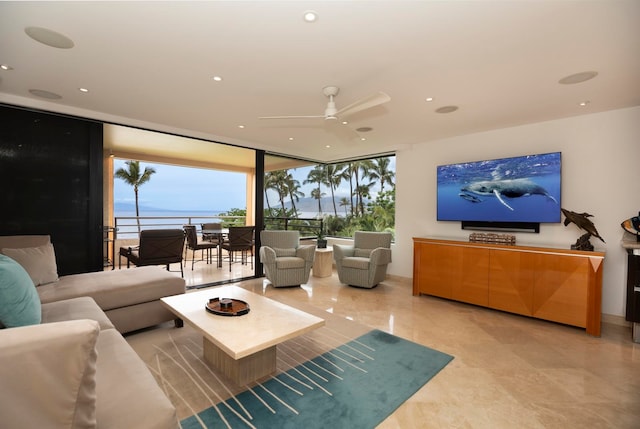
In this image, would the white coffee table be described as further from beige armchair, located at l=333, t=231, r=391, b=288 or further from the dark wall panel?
beige armchair, located at l=333, t=231, r=391, b=288

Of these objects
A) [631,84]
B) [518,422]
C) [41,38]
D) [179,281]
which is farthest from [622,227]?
[41,38]

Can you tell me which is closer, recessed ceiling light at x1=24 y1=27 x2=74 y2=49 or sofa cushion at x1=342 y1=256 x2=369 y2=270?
recessed ceiling light at x1=24 y1=27 x2=74 y2=49

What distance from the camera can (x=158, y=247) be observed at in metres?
4.45

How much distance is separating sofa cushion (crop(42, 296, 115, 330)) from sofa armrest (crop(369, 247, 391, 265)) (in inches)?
139

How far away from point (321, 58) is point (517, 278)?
11.3 ft

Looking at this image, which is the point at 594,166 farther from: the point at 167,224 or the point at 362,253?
the point at 167,224

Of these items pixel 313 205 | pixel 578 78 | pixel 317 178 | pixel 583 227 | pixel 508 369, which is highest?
pixel 578 78

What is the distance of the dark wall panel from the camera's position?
10.7 feet

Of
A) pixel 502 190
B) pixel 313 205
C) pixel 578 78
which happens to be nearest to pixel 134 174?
pixel 313 205

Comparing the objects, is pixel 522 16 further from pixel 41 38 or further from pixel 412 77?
pixel 41 38

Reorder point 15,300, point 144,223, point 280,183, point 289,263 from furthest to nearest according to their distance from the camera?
1. point 280,183
2. point 144,223
3. point 289,263
4. point 15,300

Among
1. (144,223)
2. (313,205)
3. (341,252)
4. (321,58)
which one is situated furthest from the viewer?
(313,205)

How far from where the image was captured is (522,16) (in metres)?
1.85

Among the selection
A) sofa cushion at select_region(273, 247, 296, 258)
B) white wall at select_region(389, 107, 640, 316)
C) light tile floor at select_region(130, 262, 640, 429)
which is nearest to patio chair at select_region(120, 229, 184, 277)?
sofa cushion at select_region(273, 247, 296, 258)
